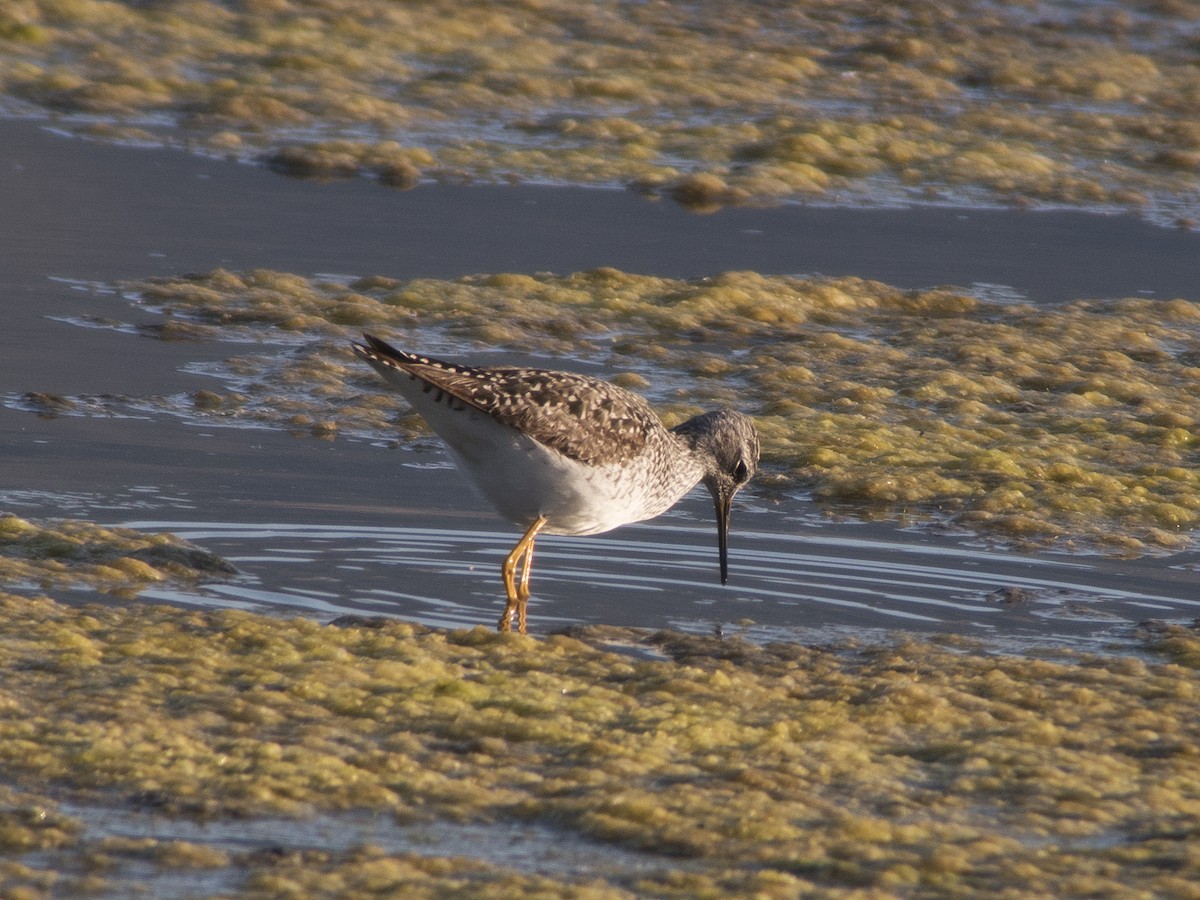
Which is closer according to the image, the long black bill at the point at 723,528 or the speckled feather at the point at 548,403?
the speckled feather at the point at 548,403

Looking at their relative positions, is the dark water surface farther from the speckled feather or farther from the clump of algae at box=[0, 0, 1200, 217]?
the clump of algae at box=[0, 0, 1200, 217]

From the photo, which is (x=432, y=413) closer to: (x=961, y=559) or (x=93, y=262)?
(x=961, y=559)

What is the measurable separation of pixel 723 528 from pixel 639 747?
6.32 feet

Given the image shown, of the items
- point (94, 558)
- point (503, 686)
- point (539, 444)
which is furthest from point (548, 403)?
point (94, 558)

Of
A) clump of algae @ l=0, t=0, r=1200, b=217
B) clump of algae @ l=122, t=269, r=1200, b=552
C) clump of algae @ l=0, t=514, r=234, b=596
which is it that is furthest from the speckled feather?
clump of algae @ l=0, t=0, r=1200, b=217

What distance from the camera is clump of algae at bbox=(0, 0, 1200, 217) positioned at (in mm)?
11375

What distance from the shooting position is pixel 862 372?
8219 mm

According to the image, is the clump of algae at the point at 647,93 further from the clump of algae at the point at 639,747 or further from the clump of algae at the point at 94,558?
the clump of algae at the point at 639,747

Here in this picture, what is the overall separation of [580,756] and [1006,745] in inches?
41.2

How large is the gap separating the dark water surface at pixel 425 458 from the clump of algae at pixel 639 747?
17.7 inches

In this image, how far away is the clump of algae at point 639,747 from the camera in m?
3.65

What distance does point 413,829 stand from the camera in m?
3.72

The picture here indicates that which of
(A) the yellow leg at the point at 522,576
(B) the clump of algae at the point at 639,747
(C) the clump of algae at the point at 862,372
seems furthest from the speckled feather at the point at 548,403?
(C) the clump of algae at the point at 862,372

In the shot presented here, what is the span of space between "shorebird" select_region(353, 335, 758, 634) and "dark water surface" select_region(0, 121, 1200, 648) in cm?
25
